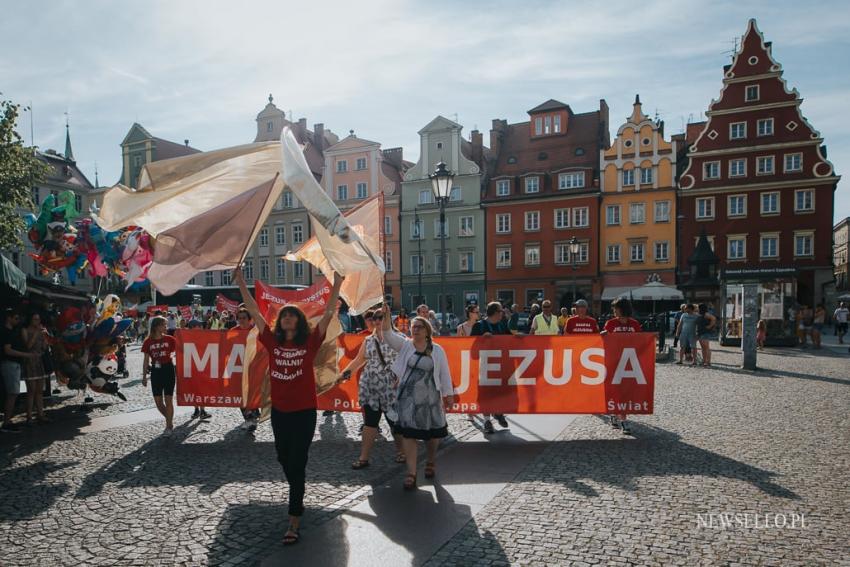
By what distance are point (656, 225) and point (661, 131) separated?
8.56 m

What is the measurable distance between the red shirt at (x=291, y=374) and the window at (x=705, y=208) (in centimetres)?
4082

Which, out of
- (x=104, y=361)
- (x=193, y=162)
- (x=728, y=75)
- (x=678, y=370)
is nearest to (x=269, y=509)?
(x=193, y=162)

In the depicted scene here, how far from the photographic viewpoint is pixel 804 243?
37.2m

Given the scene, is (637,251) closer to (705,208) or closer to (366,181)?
(705,208)

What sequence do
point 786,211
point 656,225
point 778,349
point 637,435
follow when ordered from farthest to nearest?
point 656,225 < point 786,211 < point 778,349 < point 637,435

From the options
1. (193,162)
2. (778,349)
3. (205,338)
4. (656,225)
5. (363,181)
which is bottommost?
(778,349)

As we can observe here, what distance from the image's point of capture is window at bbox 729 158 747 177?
38.7 metres

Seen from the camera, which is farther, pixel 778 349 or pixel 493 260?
pixel 493 260

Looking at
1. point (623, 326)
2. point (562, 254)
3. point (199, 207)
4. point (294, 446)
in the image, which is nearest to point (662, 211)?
point (562, 254)

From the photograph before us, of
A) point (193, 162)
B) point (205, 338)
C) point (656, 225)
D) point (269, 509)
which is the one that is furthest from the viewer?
point (656, 225)

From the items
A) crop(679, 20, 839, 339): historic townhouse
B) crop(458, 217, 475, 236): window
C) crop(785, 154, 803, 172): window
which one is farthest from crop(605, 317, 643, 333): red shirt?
crop(458, 217, 475, 236): window

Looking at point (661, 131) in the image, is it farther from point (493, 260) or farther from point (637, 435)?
point (637, 435)

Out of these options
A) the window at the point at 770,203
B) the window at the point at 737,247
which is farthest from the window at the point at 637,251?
the window at the point at 770,203

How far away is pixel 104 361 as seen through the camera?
11133 millimetres
